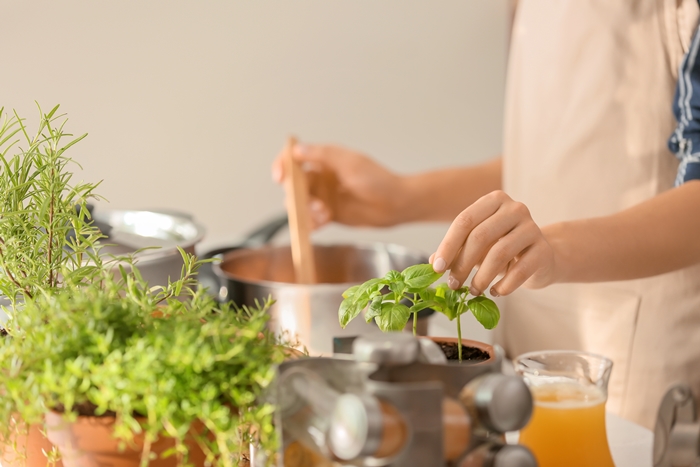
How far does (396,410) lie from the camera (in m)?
0.28

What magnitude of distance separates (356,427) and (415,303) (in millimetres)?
→ 167

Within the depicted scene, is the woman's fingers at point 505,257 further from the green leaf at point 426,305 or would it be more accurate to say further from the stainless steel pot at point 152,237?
the stainless steel pot at point 152,237

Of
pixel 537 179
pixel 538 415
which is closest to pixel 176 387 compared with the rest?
pixel 538 415

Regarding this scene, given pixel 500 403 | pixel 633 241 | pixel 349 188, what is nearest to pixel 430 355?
pixel 500 403

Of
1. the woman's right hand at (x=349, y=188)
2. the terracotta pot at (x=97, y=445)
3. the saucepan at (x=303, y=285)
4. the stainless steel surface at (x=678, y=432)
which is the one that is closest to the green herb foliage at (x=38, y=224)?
the terracotta pot at (x=97, y=445)

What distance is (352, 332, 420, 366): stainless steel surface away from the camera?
0.94 ft

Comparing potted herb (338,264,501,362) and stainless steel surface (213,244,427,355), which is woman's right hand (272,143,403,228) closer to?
stainless steel surface (213,244,427,355)

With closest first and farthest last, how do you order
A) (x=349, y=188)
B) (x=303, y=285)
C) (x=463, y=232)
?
(x=463, y=232)
(x=303, y=285)
(x=349, y=188)

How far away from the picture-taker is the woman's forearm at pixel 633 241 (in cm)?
60

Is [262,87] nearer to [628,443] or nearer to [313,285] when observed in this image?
[313,285]

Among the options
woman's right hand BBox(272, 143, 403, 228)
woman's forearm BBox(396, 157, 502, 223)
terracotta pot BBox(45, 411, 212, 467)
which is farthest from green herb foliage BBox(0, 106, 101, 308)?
woman's forearm BBox(396, 157, 502, 223)

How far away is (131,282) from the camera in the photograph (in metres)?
0.38

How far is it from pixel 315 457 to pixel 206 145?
1.49 meters

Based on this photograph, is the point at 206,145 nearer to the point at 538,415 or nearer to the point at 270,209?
the point at 270,209
